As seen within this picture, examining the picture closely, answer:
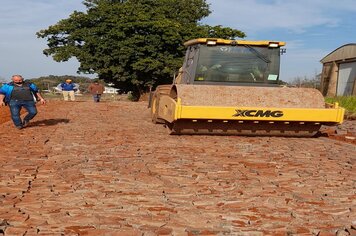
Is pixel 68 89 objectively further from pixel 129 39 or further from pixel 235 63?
pixel 235 63

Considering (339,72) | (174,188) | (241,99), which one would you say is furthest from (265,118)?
(339,72)

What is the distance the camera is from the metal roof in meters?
25.4

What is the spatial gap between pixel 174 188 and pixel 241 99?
399 cm

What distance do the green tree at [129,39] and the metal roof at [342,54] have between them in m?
7.49

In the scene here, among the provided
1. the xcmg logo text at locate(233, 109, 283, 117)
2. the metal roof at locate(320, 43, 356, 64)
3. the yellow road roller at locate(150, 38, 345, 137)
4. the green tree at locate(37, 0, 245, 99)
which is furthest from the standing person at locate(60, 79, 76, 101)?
the metal roof at locate(320, 43, 356, 64)

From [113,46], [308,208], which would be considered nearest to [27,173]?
[308,208]

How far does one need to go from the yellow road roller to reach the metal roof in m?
18.5

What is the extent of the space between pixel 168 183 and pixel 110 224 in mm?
1401

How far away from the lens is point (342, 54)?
2681cm

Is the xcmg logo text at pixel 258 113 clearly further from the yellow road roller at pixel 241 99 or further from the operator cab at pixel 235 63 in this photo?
the operator cab at pixel 235 63

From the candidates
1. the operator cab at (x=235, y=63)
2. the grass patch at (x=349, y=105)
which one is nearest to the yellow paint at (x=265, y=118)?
the operator cab at (x=235, y=63)

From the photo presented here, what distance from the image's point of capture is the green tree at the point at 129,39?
29844 mm

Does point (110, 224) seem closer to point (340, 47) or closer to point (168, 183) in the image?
point (168, 183)

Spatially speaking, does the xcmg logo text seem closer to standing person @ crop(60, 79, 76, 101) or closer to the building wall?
standing person @ crop(60, 79, 76, 101)
